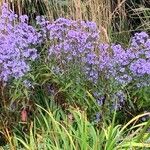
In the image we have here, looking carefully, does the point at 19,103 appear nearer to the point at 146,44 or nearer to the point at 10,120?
the point at 10,120

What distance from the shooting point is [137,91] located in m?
4.24

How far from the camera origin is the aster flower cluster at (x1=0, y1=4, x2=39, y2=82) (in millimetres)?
3994

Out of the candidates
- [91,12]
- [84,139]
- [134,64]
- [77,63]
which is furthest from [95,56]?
[84,139]

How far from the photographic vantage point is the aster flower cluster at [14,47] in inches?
157

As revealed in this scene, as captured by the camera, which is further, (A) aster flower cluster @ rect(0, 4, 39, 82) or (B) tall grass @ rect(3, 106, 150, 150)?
(A) aster flower cluster @ rect(0, 4, 39, 82)

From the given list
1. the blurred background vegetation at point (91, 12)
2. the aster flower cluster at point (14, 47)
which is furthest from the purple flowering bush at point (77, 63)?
the blurred background vegetation at point (91, 12)

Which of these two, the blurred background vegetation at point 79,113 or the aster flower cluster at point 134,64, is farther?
the aster flower cluster at point 134,64

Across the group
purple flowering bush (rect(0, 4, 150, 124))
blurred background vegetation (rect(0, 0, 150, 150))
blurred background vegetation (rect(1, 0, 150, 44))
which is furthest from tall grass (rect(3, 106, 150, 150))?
blurred background vegetation (rect(1, 0, 150, 44))

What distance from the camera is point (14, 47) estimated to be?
13.6 ft

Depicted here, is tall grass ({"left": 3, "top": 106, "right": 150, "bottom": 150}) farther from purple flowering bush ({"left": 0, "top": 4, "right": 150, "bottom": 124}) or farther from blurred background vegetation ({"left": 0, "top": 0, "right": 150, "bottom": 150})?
purple flowering bush ({"left": 0, "top": 4, "right": 150, "bottom": 124})

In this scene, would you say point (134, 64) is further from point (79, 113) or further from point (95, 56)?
point (79, 113)

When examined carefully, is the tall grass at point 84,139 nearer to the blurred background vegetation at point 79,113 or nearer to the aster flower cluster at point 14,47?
the blurred background vegetation at point 79,113

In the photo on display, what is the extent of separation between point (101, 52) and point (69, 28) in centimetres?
36

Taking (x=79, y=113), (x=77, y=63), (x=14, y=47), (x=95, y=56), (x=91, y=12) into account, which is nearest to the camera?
(x=79, y=113)
